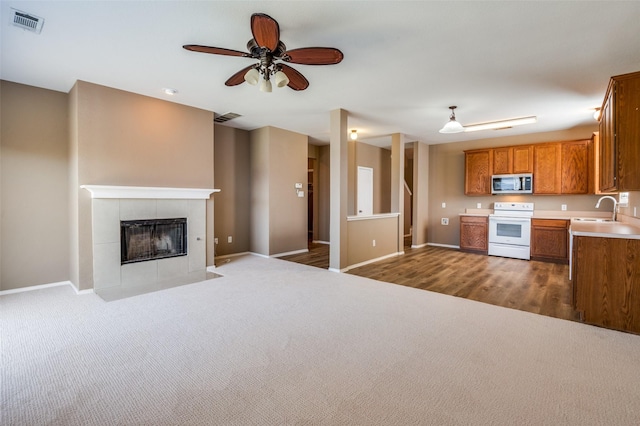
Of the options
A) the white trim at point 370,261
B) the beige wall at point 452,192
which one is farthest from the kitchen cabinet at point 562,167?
the white trim at point 370,261

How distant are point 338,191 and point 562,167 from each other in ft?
15.0

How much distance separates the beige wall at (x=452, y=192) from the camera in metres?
6.44

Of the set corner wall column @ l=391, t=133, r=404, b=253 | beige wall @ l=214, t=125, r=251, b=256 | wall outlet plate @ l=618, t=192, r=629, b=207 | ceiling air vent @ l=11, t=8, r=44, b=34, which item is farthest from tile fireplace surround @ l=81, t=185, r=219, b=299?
wall outlet plate @ l=618, t=192, r=629, b=207

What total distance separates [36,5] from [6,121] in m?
2.20

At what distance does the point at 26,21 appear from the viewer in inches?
95.7

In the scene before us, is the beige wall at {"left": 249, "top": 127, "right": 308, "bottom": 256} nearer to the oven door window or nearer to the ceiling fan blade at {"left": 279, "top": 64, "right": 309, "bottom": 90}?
the ceiling fan blade at {"left": 279, "top": 64, "right": 309, "bottom": 90}

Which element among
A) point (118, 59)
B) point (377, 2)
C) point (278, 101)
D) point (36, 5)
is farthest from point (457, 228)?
point (36, 5)

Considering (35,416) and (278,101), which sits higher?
(278,101)

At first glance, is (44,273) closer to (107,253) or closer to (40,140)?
(107,253)

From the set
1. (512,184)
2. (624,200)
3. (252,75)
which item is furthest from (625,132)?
(512,184)

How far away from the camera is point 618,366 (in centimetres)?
214

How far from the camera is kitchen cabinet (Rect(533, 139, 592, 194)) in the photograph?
222 inches

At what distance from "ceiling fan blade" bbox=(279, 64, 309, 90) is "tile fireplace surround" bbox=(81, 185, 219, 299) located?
2.52 meters

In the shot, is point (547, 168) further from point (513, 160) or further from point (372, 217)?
point (372, 217)
